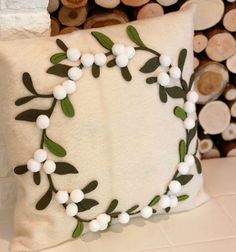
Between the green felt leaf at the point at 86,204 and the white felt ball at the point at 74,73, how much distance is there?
235mm

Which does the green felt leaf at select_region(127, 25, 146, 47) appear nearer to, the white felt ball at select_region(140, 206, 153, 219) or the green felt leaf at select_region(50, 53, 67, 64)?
the green felt leaf at select_region(50, 53, 67, 64)

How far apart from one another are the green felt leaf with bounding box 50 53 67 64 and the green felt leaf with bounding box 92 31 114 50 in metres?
0.08

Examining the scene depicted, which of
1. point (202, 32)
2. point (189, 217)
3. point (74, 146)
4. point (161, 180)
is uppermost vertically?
point (202, 32)

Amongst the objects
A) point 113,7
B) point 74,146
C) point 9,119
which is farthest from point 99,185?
point 113,7

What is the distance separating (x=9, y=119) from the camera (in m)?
0.89

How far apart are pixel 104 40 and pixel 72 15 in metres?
0.20

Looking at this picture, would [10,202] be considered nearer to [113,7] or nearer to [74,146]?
[74,146]

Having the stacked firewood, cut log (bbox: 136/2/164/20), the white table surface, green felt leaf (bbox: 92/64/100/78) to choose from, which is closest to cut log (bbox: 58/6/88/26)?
the stacked firewood

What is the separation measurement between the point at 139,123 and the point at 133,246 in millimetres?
248

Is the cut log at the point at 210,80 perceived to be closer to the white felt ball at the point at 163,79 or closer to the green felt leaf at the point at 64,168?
the white felt ball at the point at 163,79

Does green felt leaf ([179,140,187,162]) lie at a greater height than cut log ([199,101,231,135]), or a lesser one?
greater

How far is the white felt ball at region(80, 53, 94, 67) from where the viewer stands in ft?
2.92

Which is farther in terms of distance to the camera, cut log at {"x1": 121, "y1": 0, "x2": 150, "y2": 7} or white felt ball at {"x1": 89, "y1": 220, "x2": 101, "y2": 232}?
cut log at {"x1": 121, "y1": 0, "x2": 150, "y2": 7}

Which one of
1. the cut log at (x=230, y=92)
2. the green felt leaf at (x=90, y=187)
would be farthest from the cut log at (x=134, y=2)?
the green felt leaf at (x=90, y=187)
